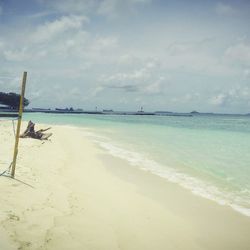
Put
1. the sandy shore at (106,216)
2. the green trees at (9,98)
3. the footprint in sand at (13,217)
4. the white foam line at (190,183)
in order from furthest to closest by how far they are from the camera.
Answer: the green trees at (9,98)
the white foam line at (190,183)
the footprint in sand at (13,217)
the sandy shore at (106,216)

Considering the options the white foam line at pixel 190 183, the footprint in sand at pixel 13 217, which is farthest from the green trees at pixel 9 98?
the footprint in sand at pixel 13 217

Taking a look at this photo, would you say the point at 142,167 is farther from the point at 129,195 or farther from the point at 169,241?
the point at 169,241

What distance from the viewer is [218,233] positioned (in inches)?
259

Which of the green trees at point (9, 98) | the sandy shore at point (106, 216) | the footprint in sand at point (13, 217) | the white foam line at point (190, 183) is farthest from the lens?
the green trees at point (9, 98)

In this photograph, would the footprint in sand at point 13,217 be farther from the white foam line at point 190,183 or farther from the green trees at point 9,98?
the green trees at point 9,98

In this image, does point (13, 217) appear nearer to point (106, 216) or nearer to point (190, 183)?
point (106, 216)

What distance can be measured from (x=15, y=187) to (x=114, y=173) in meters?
5.04

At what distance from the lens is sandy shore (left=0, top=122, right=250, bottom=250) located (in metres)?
5.61

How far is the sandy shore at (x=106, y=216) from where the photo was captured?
5.61 m

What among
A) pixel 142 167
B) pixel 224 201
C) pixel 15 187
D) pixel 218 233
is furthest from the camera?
pixel 142 167

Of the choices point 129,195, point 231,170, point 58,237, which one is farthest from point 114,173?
point 58,237

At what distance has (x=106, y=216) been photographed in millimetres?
7016

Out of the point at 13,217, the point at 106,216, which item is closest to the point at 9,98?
the point at 106,216

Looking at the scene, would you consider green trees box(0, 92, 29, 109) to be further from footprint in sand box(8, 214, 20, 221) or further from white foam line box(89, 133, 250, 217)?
footprint in sand box(8, 214, 20, 221)
